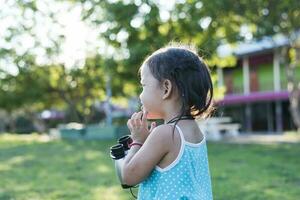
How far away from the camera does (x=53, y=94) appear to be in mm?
32281

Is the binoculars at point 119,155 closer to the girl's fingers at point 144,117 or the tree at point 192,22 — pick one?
the girl's fingers at point 144,117

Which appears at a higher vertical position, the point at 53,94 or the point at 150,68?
the point at 150,68

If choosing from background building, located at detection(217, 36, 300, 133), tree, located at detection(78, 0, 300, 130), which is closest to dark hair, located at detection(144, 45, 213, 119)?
tree, located at detection(78, 0, 300, 130)

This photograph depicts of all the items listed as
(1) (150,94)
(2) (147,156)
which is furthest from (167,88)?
(2) (147,156)

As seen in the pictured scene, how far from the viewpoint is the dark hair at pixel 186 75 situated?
7.30ft

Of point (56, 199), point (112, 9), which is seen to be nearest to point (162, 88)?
point (56, 199)

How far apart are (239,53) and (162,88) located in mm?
33239

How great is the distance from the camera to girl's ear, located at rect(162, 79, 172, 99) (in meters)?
2.23

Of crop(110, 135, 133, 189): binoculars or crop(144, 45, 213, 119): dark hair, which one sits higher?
crop(144, 45, 213, 119): dark hair

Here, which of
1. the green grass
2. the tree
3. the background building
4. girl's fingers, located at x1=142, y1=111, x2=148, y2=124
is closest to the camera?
girl's fingers, located at x1=142, y1=111, x2=148, y2=124

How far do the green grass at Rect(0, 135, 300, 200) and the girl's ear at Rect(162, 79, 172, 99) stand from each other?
12.7 feet

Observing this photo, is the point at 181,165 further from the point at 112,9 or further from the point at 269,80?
the point at 269,80

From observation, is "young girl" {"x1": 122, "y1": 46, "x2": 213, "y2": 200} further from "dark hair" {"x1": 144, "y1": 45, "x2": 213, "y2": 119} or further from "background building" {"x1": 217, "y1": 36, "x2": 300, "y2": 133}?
"background building" {"x1": 217, "y1": 36, "x2": 300, "y2": 133}

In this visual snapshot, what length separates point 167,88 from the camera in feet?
7.37
